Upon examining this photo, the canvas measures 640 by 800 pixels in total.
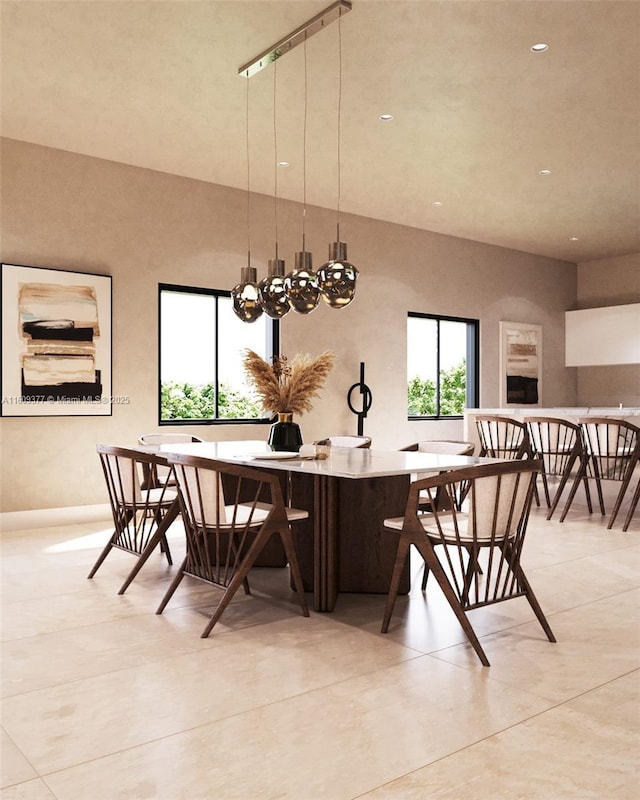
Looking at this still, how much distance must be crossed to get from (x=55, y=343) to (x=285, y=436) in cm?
280

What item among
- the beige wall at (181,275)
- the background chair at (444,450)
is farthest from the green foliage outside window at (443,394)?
the background chair at (444,450)

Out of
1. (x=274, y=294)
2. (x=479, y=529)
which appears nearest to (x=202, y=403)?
(x=274, y=294)

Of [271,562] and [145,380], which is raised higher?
[145,380]

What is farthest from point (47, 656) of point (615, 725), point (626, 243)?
point (626, 243)

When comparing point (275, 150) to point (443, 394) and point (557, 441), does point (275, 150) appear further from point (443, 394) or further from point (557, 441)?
point (443, 394)

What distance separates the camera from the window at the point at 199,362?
7.18m

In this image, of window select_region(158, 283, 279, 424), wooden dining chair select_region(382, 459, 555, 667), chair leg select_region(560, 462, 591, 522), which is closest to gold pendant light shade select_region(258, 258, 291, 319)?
wooden dining chair select_region(382, 459, 555, 667)

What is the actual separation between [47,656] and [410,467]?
1.73 meters

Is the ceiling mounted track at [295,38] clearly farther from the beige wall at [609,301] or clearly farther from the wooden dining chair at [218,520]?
the beige wall at [609,301]

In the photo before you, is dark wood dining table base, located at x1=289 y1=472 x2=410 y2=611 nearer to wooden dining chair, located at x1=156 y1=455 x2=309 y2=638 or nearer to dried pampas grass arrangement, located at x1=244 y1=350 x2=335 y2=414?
wooden dining chair, located at x1=156 y1=455 x2=309 y2=638

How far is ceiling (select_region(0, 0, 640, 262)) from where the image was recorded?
4113 mm

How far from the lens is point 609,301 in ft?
34.9

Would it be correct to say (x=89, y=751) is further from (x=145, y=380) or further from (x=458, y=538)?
(x=145, y=380)

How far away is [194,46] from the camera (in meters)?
4.42
